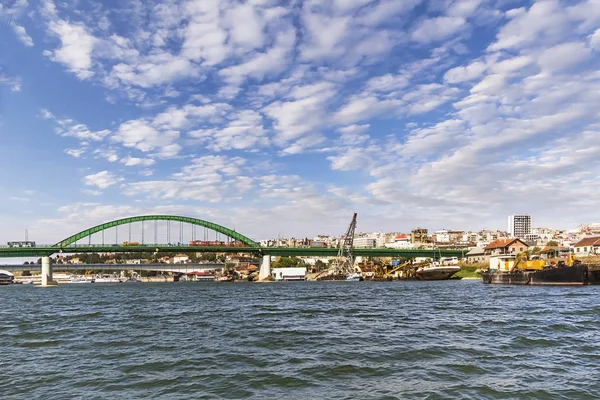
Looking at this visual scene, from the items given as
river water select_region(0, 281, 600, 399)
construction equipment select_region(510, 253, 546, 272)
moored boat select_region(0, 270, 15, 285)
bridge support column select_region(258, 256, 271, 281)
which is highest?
river water select_region(0, 281, 600, 399)

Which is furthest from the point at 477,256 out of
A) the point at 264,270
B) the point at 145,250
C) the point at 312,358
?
the point at 312,358

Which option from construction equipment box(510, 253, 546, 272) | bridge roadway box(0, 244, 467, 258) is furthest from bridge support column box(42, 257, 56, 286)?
construction equipment box(510, 253, 546, 272)

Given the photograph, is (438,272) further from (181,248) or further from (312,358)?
(312,358)

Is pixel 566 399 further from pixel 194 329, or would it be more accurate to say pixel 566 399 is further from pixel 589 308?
pixel 589 308

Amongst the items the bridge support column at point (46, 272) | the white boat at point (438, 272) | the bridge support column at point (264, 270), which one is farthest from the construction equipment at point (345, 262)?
the bridge support column at point (46, 272)

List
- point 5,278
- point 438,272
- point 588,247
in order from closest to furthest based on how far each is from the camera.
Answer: point 438,272 < point 588,247 < point 5,278

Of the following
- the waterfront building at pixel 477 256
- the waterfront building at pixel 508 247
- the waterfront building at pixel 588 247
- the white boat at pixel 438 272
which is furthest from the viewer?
the waterfront building at pixel 477 256

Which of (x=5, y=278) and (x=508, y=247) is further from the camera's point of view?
(x=5, y=278)

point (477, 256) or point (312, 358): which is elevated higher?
point (312, 358)

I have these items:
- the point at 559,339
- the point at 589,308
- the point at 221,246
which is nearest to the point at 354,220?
the point at 221,246

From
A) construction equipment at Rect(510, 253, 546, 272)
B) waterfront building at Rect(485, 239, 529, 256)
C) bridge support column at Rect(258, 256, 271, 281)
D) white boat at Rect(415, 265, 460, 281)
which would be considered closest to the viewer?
construction equipment at Rect(510, 253, 546, 272)

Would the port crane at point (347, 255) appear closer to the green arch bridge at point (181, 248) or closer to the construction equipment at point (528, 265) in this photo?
the green arch bridge at point (181, 248)

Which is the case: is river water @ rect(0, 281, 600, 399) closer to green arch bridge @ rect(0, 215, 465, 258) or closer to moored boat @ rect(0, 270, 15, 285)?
green arch bridge @ rect(0, 215, 465, 258)

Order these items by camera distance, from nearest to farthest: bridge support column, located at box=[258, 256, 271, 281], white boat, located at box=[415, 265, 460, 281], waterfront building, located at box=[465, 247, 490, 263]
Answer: white boat, located at box=[415, 265, 460, 281] → bridge support column, located at box=[258, 256, 271, 281] → waterfront building, located at box=[465, 247, 490, 263]
